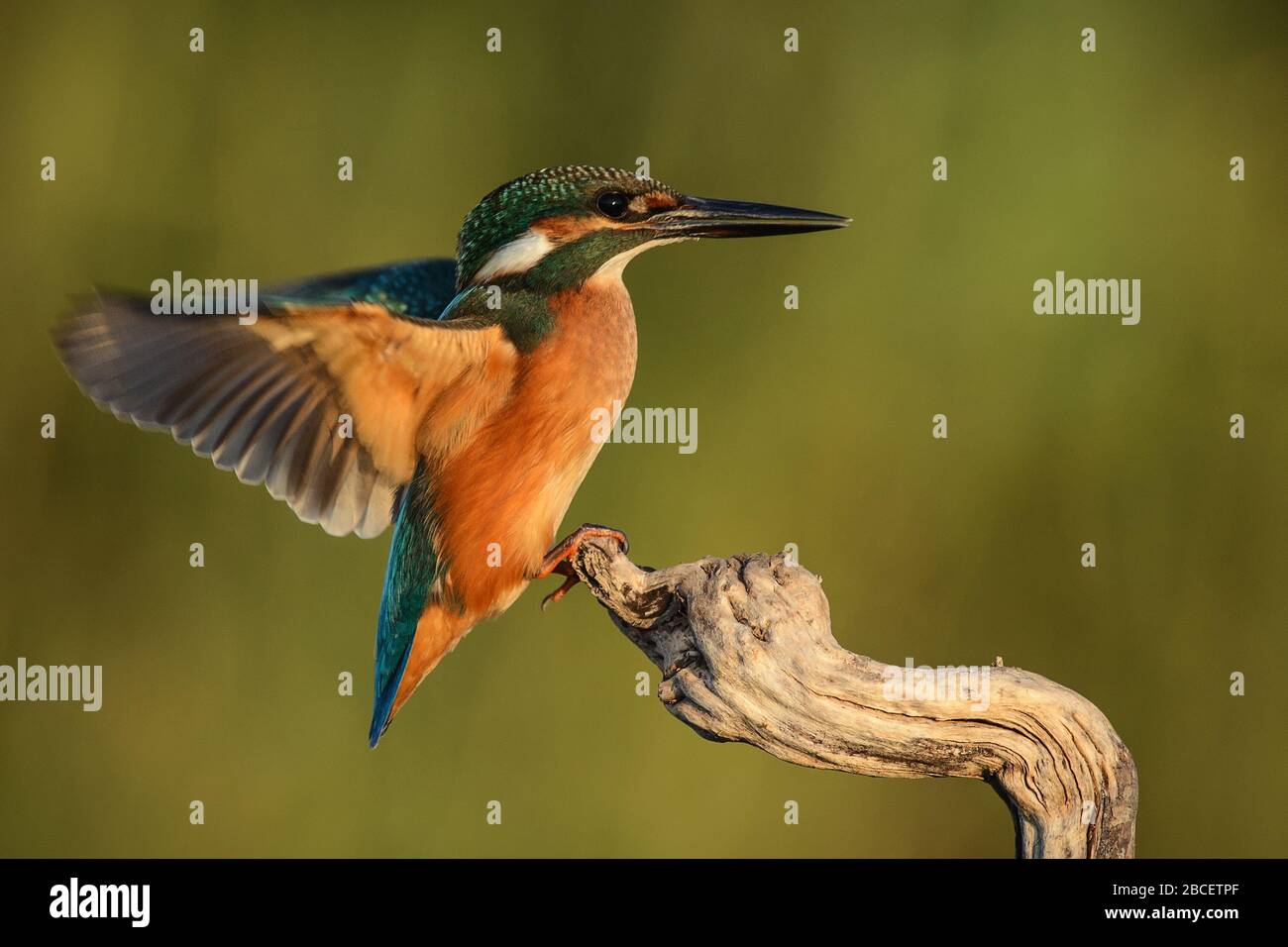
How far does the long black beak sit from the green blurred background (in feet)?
2.89

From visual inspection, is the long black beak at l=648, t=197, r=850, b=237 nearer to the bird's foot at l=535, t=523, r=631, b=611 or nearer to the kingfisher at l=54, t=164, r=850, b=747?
the kingfisher at l=54, t=164, r=850, b=747

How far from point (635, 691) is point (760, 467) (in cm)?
60

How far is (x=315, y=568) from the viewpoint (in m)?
3.10

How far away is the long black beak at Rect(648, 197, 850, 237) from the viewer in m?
2.27

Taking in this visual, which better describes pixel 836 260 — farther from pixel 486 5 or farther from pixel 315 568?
pixel 315 568

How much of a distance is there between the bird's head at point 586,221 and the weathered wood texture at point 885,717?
601mm

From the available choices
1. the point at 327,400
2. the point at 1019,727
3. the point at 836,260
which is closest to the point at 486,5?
the point at 836,260

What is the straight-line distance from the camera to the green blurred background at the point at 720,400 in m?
3.04

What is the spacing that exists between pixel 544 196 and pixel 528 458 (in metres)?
0.44

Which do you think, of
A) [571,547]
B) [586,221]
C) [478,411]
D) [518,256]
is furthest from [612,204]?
[571,547]

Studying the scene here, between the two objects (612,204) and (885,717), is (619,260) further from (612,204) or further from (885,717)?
(885,717)

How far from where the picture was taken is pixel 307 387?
6.68ft

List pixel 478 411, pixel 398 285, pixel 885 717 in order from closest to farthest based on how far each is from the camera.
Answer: pixel 885 717, pixel 478 411, pixel 398 285

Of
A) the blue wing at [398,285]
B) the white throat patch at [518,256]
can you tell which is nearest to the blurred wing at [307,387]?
the white throat patch at [518,256]
